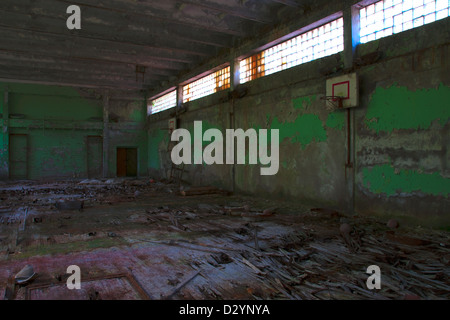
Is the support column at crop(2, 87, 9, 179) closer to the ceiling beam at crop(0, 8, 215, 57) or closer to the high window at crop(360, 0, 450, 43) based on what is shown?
the ceiling beam at crop(0, 8, 215, 57)

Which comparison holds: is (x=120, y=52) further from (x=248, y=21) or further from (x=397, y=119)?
(x=397, y=119)

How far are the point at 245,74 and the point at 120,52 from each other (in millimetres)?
4809

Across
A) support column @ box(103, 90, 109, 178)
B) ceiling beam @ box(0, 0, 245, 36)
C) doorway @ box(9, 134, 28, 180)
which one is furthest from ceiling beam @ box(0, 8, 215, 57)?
doorway @ box(9, 134, 28, 180)

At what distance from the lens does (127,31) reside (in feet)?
32.1

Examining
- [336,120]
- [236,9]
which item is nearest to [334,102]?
[336,120]

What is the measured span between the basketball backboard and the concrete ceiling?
2297 millimetres

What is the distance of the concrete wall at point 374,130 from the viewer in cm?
564

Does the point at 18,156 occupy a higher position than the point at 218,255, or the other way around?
the point at 18,156

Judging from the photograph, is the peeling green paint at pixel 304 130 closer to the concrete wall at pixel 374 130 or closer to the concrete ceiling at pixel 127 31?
the concrete wall at pixel 374 130

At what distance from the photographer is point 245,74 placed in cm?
1080

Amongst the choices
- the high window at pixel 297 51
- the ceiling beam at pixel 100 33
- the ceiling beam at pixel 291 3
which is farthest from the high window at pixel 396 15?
the ceiling beam at pixel 100 33

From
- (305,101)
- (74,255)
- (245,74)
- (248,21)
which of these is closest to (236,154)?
(245,74)

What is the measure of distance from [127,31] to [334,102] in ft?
21.5

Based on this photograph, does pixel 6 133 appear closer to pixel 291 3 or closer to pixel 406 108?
pixel 291 3
